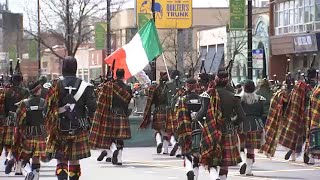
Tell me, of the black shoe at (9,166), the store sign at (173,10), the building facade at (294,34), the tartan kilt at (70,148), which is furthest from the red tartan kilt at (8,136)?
the building facade at (294,34)

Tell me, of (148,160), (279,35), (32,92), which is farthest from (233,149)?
(279,35)

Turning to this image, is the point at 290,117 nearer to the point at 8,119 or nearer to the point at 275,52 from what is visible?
the point at 8,119

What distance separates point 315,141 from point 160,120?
7.18 meters

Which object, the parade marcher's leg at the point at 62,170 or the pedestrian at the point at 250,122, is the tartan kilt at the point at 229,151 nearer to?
Result: the parade marcher's leg at the point at 62,170

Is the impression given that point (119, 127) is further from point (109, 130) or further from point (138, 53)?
point (138, 53)

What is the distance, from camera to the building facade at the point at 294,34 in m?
42.9

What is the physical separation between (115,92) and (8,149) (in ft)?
7.95

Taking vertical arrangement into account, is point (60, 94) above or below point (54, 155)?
above

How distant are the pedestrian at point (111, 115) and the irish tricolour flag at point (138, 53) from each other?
3188mm

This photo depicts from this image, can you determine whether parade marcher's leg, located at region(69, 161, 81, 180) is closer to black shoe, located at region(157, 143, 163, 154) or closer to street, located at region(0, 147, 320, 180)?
street, located at region(0, 147, 320, 180)

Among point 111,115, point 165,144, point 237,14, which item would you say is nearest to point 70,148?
point 111,115

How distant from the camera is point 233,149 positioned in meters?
11.8

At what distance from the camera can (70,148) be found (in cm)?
1112

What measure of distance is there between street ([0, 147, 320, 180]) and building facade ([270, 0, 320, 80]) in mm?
24043
